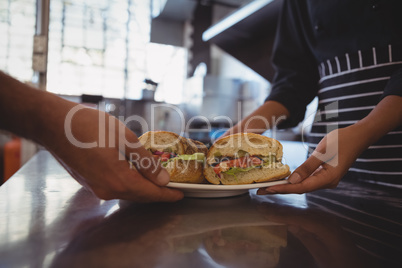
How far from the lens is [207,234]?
22.2 inches

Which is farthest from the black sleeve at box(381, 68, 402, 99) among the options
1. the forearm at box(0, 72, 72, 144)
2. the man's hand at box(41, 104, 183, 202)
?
the forearm at box(0, 72, 72, 144)

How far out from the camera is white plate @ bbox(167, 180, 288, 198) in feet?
2.44

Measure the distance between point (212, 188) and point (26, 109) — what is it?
1.57 feet

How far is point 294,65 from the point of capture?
5.49 ft

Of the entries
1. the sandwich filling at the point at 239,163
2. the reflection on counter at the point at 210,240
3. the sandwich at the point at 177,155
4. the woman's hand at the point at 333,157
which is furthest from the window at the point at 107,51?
the reflection on counter at the point at 210,240

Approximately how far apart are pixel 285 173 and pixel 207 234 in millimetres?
460

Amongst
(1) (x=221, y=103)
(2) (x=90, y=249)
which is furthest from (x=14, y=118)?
(1) (x=221, y=103)

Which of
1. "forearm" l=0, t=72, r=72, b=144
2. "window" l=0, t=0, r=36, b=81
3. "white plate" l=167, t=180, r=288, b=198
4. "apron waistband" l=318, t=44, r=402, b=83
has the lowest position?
"white plate" l=167, t=180, r=288, b=198

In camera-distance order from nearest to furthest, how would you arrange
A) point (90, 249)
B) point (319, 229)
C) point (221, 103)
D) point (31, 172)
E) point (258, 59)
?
point (90, 249) → point (319, 229) → point (31, 172) → point (258, 59) → point (221, 103)

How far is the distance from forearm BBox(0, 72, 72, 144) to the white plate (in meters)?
0.33

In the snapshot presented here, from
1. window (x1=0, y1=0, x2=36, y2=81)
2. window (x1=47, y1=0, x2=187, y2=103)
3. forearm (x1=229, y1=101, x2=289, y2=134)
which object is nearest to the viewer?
forearm (x1=229, y1=101, x2=289, y2=134)

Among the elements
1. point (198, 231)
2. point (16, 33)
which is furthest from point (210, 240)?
point (16, 33)

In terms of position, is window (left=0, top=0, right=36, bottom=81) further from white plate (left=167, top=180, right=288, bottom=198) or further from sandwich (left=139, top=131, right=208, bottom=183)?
white plate (left=167, top=180, right=288, bottom=198)

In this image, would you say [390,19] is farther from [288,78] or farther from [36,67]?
[36,67]
